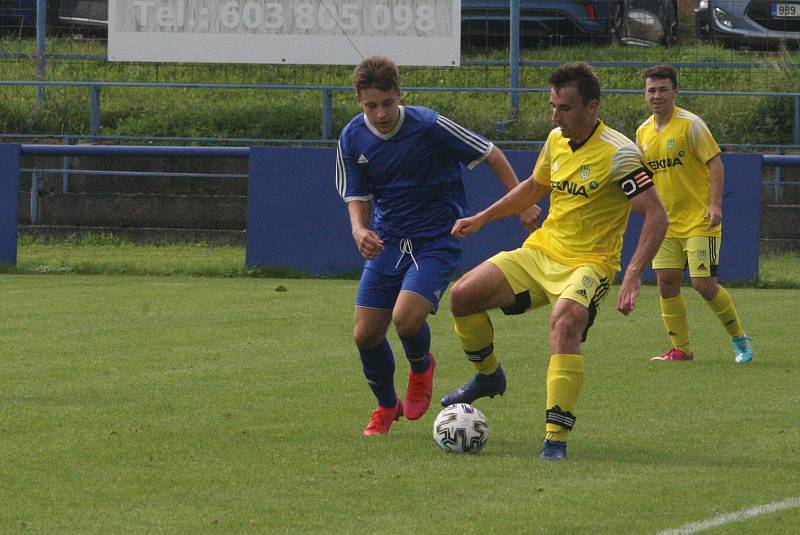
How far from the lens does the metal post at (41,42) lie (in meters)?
21.5

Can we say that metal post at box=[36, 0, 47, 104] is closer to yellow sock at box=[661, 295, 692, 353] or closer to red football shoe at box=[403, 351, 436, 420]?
yellow sock at box=[661, 295, 692, 353]

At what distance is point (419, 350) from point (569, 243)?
38.8 inches

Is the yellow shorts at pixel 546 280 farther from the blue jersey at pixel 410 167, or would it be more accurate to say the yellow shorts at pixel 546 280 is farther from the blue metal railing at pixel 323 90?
the blue metal railing at pixel 323 90

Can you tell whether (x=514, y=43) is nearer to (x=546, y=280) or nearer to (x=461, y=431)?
(x=546, y=280)

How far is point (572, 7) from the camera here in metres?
22.3

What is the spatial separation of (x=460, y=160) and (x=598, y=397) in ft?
5.80

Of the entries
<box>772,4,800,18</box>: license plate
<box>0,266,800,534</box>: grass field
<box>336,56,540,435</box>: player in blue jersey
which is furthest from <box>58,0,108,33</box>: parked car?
<box>336,56,540,435</box>: player in blue jersey

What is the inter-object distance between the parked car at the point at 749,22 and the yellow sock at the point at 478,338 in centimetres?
1597

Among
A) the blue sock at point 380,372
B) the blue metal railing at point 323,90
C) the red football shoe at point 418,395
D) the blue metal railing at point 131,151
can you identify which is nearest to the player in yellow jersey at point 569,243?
the red football shoe at point 418,395

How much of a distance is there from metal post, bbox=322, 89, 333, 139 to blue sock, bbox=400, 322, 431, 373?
528 inches

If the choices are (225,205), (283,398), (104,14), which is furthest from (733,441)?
(104,14)

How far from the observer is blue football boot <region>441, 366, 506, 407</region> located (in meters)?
7.54

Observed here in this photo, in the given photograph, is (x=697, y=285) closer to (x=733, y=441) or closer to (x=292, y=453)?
(x=733, y=441)

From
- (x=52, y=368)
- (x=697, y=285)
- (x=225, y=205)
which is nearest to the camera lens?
(x=52, y=368)
